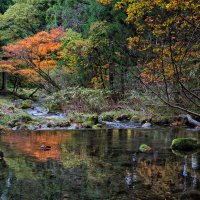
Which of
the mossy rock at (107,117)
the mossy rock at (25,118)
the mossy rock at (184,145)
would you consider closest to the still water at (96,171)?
the mossy rock at (184,145)

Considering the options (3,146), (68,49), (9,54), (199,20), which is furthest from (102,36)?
(199,20)

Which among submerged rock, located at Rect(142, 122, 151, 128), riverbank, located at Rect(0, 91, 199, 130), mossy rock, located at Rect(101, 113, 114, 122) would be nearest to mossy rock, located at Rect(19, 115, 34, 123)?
riverbank, located at Rect(0, 91, 199, 130)

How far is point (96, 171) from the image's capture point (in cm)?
871

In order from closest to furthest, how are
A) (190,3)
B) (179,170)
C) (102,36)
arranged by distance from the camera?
(190,3) → (179,170) → (102,36)

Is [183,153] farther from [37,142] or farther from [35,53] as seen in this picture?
[35,53]

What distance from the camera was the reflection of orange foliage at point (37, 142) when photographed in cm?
1082

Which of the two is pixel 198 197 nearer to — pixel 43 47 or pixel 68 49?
pixel 68 49

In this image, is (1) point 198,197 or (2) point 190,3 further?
(2) point 190,3

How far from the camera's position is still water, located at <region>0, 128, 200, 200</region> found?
276 inches

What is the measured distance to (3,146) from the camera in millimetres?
12266

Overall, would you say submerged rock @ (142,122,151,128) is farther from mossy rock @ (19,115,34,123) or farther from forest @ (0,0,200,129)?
mossy rock @ (19,115,34,123)

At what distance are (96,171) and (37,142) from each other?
4.97 metres

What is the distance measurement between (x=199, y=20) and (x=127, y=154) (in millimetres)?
4464

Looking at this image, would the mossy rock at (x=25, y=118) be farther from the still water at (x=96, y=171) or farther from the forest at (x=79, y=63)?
the still water at (x=96, y=171)
